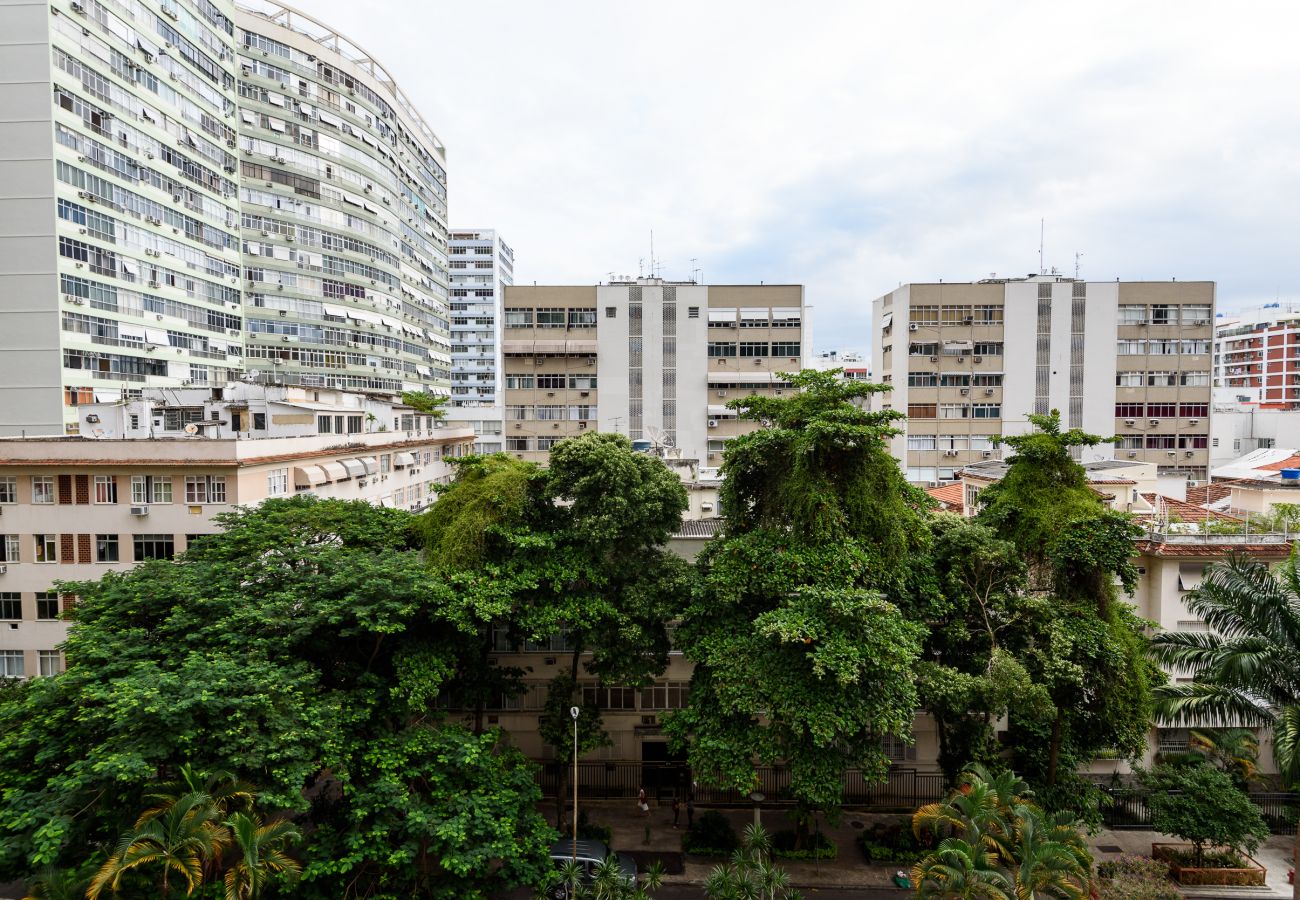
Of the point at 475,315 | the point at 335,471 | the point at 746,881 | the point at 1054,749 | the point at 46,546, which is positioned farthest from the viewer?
the point at 475,315

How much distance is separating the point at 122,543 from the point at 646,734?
19.6 meters

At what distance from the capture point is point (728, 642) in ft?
57.3

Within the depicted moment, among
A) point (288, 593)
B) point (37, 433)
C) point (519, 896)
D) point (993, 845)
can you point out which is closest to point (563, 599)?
point (288, 593)

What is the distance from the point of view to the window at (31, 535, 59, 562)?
24.4 metres

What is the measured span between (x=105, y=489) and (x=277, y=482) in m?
5.33

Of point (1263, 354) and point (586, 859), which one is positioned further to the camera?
point (1263, 354)

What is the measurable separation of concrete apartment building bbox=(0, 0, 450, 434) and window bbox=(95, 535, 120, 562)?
1658 cm

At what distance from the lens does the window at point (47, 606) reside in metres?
24.5

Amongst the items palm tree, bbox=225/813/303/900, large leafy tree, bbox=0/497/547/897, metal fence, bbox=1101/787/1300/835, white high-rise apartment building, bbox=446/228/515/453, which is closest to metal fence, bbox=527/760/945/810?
metal fence, bbox=1101/787/1300/835

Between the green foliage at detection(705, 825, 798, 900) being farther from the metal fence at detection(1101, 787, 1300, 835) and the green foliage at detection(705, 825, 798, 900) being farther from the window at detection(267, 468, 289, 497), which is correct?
the window at detection(267, 468, 289, 497)

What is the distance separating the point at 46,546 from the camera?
Result: 2442cm

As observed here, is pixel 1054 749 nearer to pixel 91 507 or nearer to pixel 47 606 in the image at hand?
pixel 91 507

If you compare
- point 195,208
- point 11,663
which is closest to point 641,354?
point 195,208

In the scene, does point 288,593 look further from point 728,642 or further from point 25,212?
point 25,212
